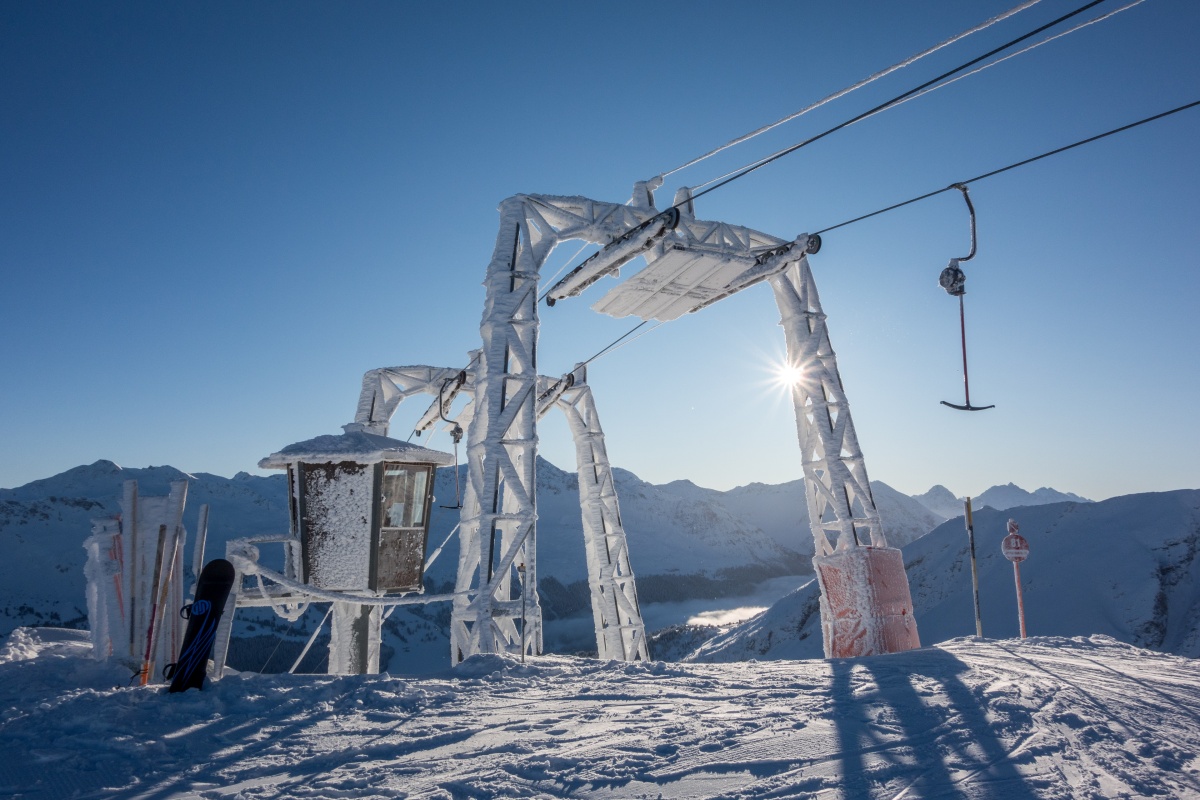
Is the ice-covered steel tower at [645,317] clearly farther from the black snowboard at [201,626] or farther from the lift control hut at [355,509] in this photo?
the black snowboard at [201,626]

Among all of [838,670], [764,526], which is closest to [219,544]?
[838,670]

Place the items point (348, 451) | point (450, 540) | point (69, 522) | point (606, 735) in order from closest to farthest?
1. point (606, 735)
2. point (348, 451)
3. point (69, 522)
4. point (450, 540)

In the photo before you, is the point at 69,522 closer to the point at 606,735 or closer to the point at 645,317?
the point at 645,317

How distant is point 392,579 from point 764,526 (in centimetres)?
10973

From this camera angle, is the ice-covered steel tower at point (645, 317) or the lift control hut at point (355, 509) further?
the lift control hut at point (355, 509)

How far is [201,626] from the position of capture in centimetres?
672

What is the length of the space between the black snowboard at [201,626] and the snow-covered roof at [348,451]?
4.05 metres

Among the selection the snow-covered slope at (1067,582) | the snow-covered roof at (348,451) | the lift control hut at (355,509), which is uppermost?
the snow-covered roof at (348,451)

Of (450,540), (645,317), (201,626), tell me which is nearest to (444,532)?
(450,540)

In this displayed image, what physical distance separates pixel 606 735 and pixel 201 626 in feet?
13.4

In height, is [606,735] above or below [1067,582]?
above

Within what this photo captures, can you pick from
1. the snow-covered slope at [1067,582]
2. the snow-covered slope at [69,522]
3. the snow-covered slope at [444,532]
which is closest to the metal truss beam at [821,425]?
the snow-covered slope at [1067,582]

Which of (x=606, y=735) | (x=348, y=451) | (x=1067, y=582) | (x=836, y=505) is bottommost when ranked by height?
(x=1067, y=582)

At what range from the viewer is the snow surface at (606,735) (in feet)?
14.5
